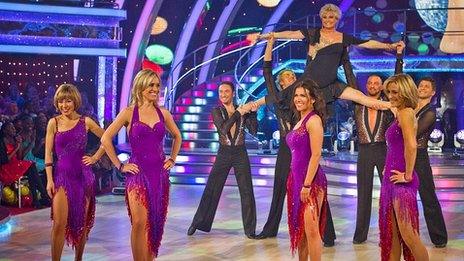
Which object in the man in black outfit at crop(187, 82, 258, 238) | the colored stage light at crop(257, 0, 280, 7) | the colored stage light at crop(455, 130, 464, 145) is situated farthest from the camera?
the colored stage light at crop(257, 0, 280, 7)

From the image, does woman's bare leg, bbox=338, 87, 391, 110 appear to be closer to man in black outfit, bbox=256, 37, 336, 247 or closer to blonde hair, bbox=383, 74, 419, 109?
man in black outfit, bbox=256, 37, 336, 247

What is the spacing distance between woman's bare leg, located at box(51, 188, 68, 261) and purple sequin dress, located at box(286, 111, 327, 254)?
1621mm

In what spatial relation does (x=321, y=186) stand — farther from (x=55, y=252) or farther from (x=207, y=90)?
(x=207, y=90)

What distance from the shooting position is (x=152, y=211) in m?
5.22

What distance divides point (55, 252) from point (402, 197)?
2481 millimetres

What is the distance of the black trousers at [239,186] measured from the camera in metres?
7.17

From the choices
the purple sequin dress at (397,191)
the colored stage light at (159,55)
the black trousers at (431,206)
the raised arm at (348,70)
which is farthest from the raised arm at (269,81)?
the colored stage light at (159,55)

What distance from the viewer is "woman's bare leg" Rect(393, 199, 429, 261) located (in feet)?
16.2

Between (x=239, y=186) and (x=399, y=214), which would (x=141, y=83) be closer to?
(x=399, y=214)

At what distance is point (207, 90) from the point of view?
48.7 ft

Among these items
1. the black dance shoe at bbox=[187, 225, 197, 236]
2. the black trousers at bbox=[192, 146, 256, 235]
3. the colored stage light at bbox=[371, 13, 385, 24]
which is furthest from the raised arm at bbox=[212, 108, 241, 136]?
the colored stage light at bbox=[371, 13, 385, 24]

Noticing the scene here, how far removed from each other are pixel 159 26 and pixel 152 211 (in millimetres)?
14905

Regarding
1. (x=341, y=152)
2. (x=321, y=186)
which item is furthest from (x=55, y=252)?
(x=341, y=152)

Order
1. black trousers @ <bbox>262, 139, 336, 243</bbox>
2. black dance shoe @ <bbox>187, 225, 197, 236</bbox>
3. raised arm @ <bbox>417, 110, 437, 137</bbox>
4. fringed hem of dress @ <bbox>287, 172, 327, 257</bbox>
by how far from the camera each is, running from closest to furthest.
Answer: fringed hem of dress @ <bbox>287, 172, 327, 257</bbox>, raised arm @ <bbox>417, 110, 437, 137</bbox>, black trousers @ <bbox>262, 139, 336, 243</bbox>, black dance shoe @ <bbox>187, 225, 197, 236</bbox>
